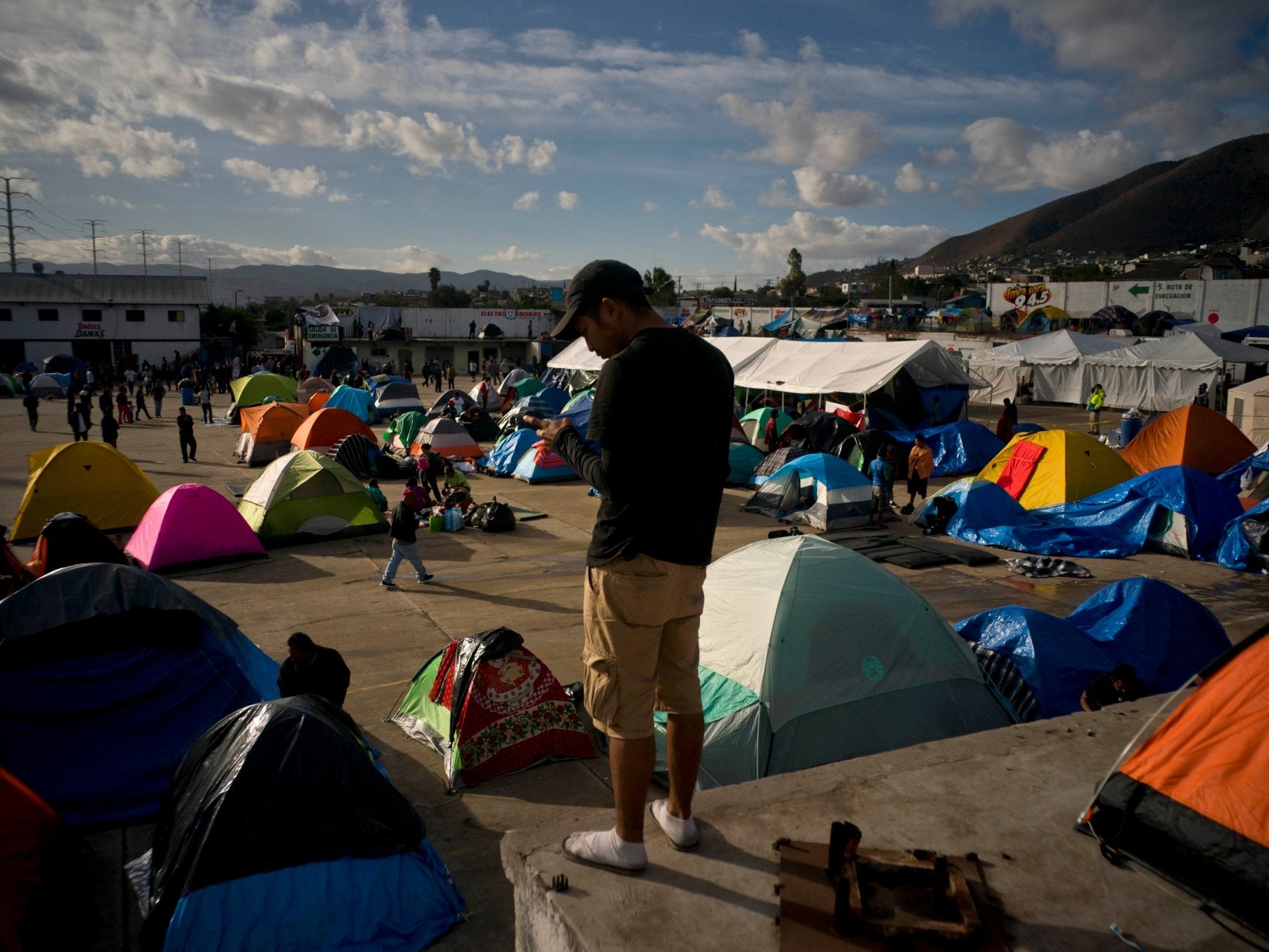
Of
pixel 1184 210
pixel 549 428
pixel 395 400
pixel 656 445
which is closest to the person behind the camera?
pixel 656 445

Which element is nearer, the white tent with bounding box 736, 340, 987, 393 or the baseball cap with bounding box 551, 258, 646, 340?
the baseball cap with bounding box 551, 258, 646, 340

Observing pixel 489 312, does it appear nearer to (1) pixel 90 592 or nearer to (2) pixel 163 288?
(2) pixel 163 288

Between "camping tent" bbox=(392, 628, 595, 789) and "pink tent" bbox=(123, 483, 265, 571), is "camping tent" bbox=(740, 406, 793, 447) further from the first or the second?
"camping tent" bbox=(392, 628, 595, 789)

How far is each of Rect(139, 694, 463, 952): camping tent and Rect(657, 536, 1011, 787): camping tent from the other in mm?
2255

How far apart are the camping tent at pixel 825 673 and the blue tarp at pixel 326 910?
84.5 inches

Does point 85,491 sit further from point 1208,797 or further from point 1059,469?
point 1059,469

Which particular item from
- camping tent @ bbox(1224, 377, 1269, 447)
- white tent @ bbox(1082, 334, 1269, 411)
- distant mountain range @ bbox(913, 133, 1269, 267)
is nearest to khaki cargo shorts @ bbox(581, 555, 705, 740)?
camping tent @ bbox(1224, 377, 1269, 447)

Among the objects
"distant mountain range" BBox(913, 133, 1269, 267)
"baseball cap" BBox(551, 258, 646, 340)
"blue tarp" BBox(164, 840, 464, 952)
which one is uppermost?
"distant mountain range" BBox(913, 133, 1269, 267)

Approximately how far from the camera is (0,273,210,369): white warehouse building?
49.7 meters

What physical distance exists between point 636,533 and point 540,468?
1686cm

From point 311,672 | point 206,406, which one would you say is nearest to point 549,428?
point 311,672

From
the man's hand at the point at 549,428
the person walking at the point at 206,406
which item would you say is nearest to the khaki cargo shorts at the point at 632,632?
the man's hand at the point at 549,428

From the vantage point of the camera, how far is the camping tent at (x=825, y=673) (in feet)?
19.2

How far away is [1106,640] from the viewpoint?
Result: 24.6 ft
